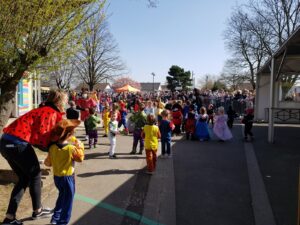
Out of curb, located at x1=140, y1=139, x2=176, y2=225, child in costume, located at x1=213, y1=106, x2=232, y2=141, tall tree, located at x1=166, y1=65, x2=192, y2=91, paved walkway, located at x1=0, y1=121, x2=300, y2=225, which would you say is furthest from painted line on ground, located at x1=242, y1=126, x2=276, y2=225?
tall tree, located at x1=166, y1=65, x2=192, y2=91

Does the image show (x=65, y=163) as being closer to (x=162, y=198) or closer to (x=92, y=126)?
(x=162, y=198)

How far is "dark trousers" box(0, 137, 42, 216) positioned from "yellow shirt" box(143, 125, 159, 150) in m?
3.03

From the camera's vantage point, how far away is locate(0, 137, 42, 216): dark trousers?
414 cm

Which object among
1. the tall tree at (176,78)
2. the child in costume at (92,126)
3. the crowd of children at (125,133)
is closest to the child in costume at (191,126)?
the crowd of children at (125,133)

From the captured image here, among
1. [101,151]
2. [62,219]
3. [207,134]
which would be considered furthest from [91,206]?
[207,134]

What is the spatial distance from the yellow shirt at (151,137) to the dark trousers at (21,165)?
9.95 ft

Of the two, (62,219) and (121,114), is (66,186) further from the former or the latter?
(121,114)

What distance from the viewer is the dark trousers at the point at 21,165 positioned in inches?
163

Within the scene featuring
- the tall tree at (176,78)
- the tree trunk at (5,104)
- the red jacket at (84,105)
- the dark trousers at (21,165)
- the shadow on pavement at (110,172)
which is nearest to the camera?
the dark trousers at (21,165)

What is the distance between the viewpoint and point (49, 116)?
4191 millimetres

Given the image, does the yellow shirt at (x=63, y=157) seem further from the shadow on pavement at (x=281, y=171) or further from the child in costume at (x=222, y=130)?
the child in costume at (x=222, y=130)

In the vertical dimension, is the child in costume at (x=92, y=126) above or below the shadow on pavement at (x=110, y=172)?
above

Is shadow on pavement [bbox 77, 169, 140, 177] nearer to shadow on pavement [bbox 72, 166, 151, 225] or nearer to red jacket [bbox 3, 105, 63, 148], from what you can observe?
shadow on pavement [bbox 72, 166, 151, 225]

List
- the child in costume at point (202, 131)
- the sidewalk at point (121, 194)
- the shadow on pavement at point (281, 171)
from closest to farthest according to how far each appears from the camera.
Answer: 1. the sidewalk at point (121, 194)
2. the shadow on pavement at point (281, 171)
3. the child in costume at point (202, 131)
